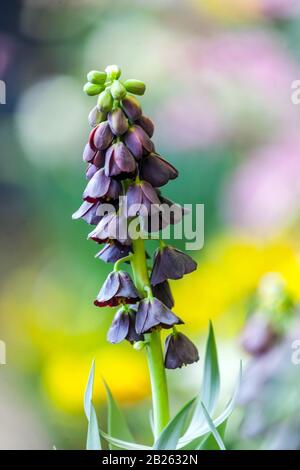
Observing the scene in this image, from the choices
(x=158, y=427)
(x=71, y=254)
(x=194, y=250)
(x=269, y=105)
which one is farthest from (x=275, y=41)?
(x=158, y=427)

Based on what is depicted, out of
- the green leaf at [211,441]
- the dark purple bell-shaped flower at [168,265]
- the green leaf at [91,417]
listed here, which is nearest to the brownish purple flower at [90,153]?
the dark purple bell-shaped flower at [168,265]

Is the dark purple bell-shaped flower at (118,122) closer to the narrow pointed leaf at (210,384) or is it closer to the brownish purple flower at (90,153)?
the brownish purple flower at (90,153)

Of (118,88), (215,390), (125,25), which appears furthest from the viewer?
(125,25)

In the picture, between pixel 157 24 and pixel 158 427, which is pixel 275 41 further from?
pixel 158 427

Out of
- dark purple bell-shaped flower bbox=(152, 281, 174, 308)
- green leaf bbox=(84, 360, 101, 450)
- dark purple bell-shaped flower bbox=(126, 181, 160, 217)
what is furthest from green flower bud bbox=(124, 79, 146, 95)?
green leaf bbox=(84, 360, 101, 450)

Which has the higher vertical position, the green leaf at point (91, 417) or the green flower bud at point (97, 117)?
the green flower bud at point (97, 117)

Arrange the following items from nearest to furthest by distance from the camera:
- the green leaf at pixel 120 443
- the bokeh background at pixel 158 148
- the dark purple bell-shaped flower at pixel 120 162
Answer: the dark purple bell-shaped flower at pixel 120 162
the green leaf at pixel 120 443
the bokeh background at pixel 158 148

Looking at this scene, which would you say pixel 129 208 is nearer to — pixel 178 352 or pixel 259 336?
pixel 178 352
